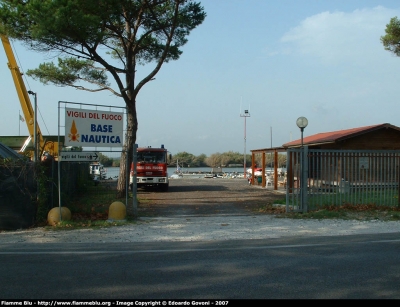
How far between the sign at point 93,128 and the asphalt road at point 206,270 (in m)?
4.39

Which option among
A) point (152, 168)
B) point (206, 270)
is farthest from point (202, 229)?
point (152, 168)

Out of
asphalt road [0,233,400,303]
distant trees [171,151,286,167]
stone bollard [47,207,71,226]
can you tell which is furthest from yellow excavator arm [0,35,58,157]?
distant trees [171,151,286,167]

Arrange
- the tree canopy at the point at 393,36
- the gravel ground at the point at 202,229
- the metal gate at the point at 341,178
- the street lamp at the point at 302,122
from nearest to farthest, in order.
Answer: the gravel ground at the point at 202,229 → the metal gate at the point at 341,178 → the street lamp at the point at 302,122 → the tree canopy at the point at 393,36

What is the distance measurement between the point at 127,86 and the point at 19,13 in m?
5.13

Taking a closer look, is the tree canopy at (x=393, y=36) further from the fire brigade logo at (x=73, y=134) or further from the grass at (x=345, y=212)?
the fire brigade logo at (x=73, y=134)

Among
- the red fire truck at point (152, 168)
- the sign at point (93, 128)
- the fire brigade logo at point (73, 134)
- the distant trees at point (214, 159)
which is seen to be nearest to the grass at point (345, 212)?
the sign at point (93, 128)

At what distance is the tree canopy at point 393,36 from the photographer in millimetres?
23125

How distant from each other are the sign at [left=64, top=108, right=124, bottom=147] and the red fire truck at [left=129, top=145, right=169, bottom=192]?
11.2 meters

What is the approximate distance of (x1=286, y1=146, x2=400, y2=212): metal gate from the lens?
48.6 ft

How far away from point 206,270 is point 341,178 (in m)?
9.01

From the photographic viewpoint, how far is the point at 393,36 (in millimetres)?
23141

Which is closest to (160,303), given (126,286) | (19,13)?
(126,286)

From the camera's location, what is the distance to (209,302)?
549 cm

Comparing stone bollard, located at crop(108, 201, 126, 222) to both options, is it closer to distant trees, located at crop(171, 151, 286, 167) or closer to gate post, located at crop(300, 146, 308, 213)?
gate post, located at crop(300, 146, 308, 213)
